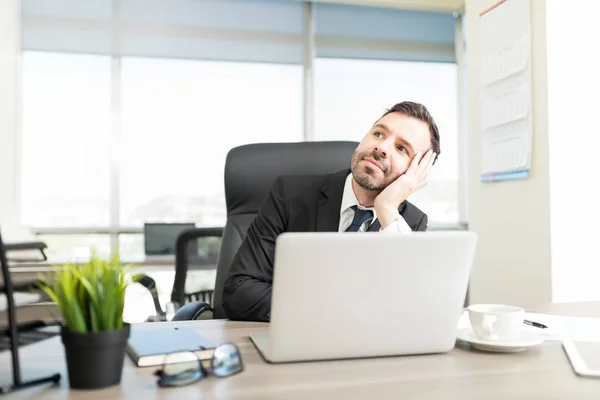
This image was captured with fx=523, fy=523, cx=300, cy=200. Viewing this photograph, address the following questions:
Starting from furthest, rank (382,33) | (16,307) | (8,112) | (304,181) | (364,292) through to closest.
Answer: (382,33)
(8,112)
(304,181)
(364,292)
(16,307)

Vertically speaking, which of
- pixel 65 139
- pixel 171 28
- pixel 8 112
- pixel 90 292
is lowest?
pixel 90 292

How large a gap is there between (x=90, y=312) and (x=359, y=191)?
1024mm

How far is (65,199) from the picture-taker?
3.75 metres

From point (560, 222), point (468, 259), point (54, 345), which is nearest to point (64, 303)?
point (54, 345)

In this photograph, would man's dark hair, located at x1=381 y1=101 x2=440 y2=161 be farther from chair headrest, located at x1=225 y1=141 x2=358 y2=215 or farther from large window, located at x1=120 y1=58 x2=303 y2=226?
large window, located at x1=120 y1=58 x2=303 y2=226

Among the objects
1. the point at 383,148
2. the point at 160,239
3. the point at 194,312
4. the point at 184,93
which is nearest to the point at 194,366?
the point at 194,312

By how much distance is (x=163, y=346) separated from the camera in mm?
835

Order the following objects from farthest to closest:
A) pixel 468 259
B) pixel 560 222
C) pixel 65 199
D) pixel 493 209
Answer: pixel 65 199 < pixel 493 209 < pixel 560 222 < pixel 468 259

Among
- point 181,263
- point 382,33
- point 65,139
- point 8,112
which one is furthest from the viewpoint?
point 382,33

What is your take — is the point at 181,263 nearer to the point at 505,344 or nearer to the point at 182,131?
the point at 505,344

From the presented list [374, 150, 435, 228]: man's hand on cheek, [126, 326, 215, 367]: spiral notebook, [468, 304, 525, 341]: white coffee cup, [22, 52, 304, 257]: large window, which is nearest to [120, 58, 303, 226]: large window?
[22, 52, 304, 257]: large window

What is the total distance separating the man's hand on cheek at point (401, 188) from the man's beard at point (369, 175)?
5 cm

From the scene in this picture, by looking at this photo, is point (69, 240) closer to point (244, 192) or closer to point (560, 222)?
point (244, 192)

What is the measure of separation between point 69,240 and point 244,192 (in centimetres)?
252
